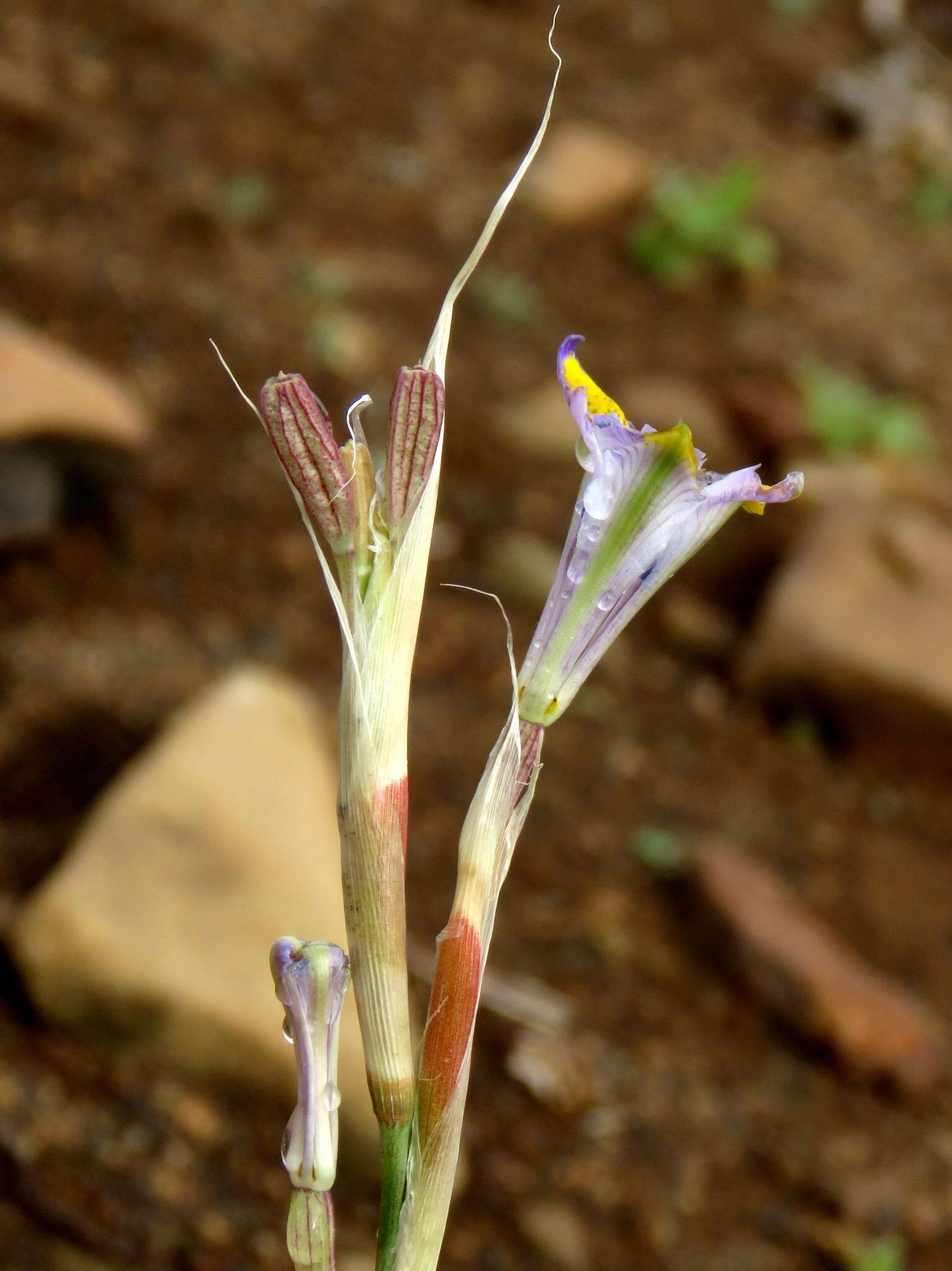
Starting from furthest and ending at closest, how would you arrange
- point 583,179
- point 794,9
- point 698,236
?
1. point 794,9
2. point 583,179
3. point 698,236

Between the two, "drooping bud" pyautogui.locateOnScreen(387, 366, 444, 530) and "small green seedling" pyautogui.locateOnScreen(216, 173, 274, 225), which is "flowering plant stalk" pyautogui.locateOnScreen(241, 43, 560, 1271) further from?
"small green seedling" pyautogui.locateOnScreen(216, 173, 274, 225)

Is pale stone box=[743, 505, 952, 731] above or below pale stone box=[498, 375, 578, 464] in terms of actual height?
below

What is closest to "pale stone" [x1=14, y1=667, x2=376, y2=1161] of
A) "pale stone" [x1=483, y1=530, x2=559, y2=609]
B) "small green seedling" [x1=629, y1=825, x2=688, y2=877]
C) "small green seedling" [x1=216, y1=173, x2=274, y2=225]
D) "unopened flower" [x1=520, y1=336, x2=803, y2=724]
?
"small green seedling" [x1=629, y1=825, x2=688, y2=877]

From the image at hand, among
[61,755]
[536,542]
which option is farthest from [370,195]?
[61,755]

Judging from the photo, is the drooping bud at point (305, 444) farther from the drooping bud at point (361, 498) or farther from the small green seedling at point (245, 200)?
the small green seedling at point (245, 200)

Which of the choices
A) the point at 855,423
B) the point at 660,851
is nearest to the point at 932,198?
the point at 855,423

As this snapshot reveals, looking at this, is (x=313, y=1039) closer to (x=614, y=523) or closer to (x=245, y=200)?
(x=614, y=523)

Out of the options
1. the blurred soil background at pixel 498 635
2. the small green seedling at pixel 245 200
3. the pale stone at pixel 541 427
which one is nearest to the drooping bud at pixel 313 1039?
the blurred soil background at pixel 498 635
